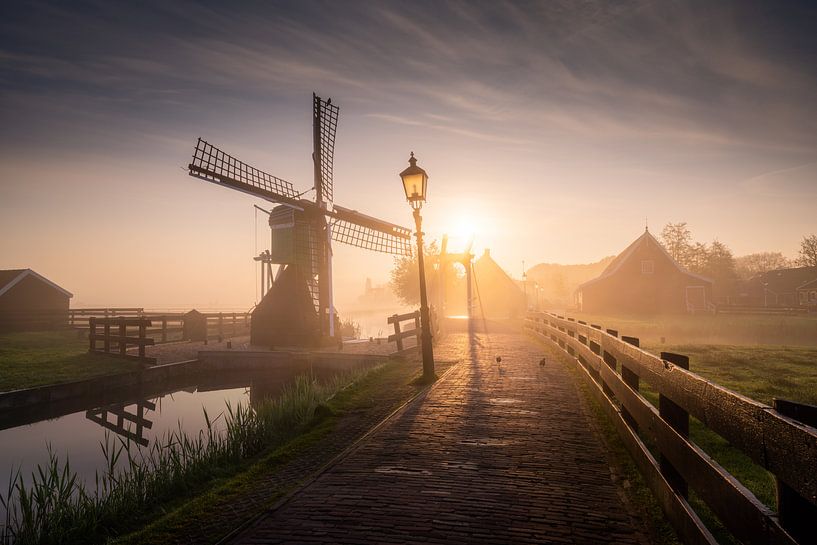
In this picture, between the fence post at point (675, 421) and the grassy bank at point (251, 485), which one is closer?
the fence post at point (675, 421)

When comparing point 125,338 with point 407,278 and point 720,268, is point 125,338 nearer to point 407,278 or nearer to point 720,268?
point 407,278

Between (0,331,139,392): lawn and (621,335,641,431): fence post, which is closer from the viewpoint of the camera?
(621,335,641,431): fence post

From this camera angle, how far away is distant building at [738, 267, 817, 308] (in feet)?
200

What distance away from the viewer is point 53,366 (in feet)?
58.5

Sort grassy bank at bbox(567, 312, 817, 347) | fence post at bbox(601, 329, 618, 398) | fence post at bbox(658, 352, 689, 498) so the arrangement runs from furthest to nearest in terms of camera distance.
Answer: grassy bank at bbox(567, 312, 817, 347), fence post at bbox(601, 329, 618, 398), fence post at bbox(658, 352, 689, 498)

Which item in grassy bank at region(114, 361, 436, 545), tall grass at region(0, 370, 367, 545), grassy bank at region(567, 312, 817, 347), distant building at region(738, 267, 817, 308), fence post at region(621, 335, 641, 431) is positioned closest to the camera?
grassy bank at region(114, 361, 436, 545)

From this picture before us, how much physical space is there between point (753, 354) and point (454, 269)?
4577 cm

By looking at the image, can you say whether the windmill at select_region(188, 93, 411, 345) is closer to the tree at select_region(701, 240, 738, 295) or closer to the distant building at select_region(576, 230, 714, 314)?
the distant building at select_region(576, 230, 714, 314)

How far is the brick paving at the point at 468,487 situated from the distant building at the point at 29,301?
3505cm

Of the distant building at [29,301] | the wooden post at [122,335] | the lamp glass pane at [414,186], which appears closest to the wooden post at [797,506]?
the lamp glass pane at [414,186]

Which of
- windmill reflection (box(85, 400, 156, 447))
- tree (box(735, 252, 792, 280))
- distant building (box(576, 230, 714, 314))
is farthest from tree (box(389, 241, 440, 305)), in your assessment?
tree (box(735, 252, 792, 280))

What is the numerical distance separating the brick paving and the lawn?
46.0ft

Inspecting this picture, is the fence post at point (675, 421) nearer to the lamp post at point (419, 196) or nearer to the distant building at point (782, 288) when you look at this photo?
the lamp post at point (419, 196)

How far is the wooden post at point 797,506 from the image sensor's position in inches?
79.6
